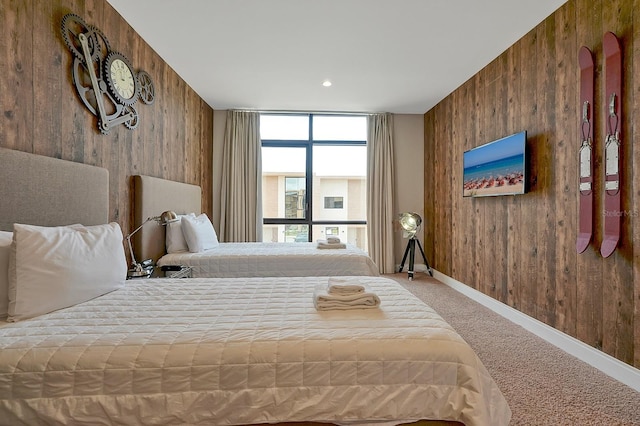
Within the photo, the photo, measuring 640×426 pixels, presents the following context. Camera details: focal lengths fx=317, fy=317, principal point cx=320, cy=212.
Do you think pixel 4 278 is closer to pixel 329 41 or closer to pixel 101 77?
pixel 101 77

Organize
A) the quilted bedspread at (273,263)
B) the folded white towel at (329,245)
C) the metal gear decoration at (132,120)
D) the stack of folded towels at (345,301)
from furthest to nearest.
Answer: the folded white towel at (329,245) < the quilted bedspread at (273,263) < the metal gear decoration at (132,120) < the stack of folded towels at (345,301)

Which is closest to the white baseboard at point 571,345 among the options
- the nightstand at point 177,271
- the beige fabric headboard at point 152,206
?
the nightstand at point 177,271

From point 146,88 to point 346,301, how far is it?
111 inches

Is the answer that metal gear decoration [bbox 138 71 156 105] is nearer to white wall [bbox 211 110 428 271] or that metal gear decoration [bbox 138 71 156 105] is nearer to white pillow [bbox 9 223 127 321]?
white pillow [bbox 9 223 127 321]

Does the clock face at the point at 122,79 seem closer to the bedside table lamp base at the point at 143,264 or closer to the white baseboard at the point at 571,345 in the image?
the bedside table lamp base at the point at 143,264

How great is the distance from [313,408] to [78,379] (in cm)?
82

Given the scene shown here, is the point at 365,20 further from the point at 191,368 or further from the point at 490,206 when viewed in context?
the point at 191,368

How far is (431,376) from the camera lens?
1187 mm

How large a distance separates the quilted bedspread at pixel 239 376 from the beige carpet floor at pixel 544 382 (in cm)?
83

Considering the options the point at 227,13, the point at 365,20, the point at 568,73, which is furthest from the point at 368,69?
the point at 568,73

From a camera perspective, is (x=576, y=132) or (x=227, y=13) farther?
(x=227, y=13)

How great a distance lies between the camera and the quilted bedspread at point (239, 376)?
3.60ft

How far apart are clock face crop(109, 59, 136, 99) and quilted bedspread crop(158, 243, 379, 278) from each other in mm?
1500

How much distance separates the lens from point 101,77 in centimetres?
239
